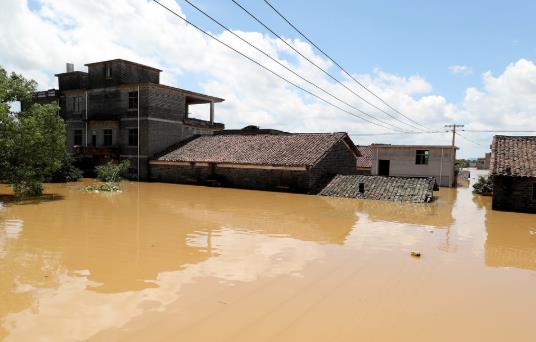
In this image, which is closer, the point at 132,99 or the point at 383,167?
the point at 132,99

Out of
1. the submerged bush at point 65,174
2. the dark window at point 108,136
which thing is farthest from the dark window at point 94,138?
the submerged bush at point 65,174

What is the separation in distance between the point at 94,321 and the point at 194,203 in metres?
13.2

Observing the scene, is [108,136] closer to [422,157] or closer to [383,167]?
[383,167]

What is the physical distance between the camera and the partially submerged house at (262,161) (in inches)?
971

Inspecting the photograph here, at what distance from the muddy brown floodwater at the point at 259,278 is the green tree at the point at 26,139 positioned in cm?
466

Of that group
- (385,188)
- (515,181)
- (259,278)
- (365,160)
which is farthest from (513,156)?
(365,160)

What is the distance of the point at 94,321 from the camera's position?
5375mm

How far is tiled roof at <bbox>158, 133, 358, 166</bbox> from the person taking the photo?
25500 millimetres

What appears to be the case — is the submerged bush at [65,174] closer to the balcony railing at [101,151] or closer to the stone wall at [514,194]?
the balcony railing at [101,151]

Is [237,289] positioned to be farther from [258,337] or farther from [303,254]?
[303,254]

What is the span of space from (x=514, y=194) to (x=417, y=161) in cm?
1596

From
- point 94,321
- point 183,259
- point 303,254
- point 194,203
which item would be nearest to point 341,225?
point 303,254

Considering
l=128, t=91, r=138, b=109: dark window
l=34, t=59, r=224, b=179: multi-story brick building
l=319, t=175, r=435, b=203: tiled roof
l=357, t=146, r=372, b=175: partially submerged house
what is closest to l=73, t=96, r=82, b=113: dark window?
l=34, t=59, r=224, b=179: multi-story brick building

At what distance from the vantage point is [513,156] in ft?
66.1
